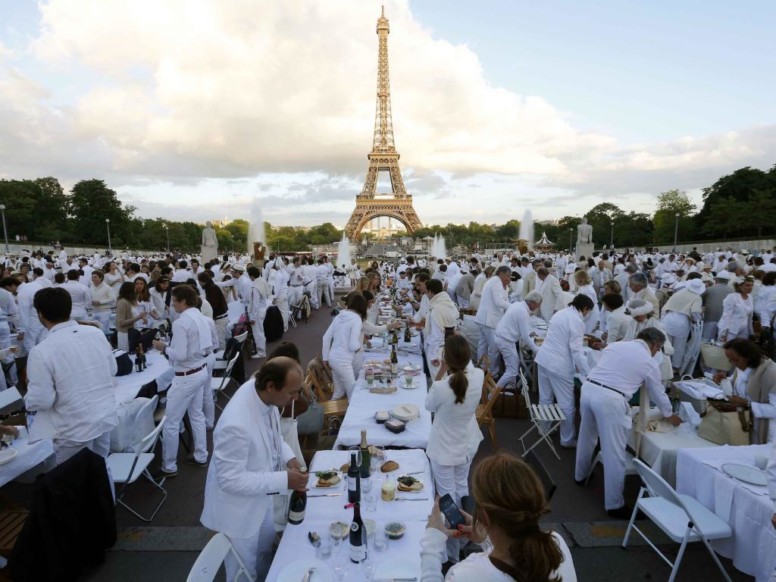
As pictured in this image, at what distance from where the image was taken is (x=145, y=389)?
5.54 metres

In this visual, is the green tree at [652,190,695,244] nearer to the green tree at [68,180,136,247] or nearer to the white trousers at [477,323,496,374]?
the white trousers at [477,323,496,374]

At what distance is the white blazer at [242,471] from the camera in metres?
2.44

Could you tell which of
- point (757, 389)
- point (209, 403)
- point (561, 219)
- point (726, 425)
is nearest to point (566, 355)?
point (726, 425)

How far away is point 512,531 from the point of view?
1.44m

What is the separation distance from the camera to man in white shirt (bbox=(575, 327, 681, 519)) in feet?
12.8

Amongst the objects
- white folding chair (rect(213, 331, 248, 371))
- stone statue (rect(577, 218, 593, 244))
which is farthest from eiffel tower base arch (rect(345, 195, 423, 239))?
white folding chair (rect(213, 331, 248, 371))

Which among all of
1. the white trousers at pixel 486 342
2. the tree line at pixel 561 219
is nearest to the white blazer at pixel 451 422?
the white trousers at pixel 486 342

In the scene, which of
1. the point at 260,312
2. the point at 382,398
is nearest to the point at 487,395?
the point at 382,398

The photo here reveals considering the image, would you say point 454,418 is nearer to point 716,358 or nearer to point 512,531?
point 512,531

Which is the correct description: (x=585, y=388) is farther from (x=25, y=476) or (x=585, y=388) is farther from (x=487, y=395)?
(x=25, y=476)

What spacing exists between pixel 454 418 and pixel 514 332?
357 cm

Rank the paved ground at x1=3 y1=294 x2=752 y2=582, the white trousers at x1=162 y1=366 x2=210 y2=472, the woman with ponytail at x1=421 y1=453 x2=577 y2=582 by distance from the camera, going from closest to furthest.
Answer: the woman with ponytail at x1=421 y1=453 x2=577 y2=582 → the paved ground at x1=3 y1=294 x2=752 y2=582 → the white trousers at x1=162 y1=366 x2=210 y2=472

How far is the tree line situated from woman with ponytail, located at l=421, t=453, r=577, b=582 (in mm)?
42728

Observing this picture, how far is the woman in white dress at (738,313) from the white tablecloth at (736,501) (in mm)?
4894
